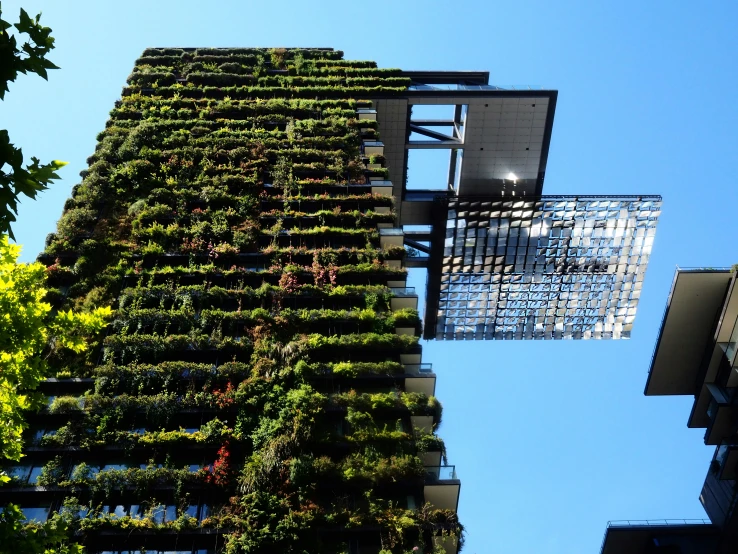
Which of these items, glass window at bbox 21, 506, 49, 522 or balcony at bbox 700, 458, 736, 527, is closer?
glass window at bbox 21, 506, 49, 522

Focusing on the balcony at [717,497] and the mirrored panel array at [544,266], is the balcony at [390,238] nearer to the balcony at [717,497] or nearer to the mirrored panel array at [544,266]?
the mirrored panel array at [544,266]

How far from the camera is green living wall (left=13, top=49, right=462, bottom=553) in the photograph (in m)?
22.6

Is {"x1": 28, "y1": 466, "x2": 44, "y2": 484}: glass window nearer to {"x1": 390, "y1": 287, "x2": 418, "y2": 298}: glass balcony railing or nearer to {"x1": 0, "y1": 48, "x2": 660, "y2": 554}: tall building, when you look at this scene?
{"x1": 0, "y1": 48, "x2": 660, "y2": 554}: tall building

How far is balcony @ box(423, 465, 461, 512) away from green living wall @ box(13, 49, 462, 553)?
48cm

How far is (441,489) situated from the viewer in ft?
78.9

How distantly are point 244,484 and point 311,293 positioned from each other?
9.45 metres

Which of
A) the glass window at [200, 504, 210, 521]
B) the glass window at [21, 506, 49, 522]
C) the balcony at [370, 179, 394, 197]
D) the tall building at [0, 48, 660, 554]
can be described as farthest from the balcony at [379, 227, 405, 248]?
the glass window at [21, 506, 49, 522]

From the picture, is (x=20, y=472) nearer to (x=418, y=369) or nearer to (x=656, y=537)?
(x=418, y=369)

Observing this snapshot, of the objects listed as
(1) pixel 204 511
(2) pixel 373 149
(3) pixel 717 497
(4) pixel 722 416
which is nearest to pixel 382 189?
(2) pixel 373 149

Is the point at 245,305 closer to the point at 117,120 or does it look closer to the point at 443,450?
the point at 443,450

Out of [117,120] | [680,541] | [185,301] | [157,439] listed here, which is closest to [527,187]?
[680,541]

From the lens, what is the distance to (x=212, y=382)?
2641 centimetres

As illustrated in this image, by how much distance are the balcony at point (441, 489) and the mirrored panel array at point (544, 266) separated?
109 ft

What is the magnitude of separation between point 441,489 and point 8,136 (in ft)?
60.3
